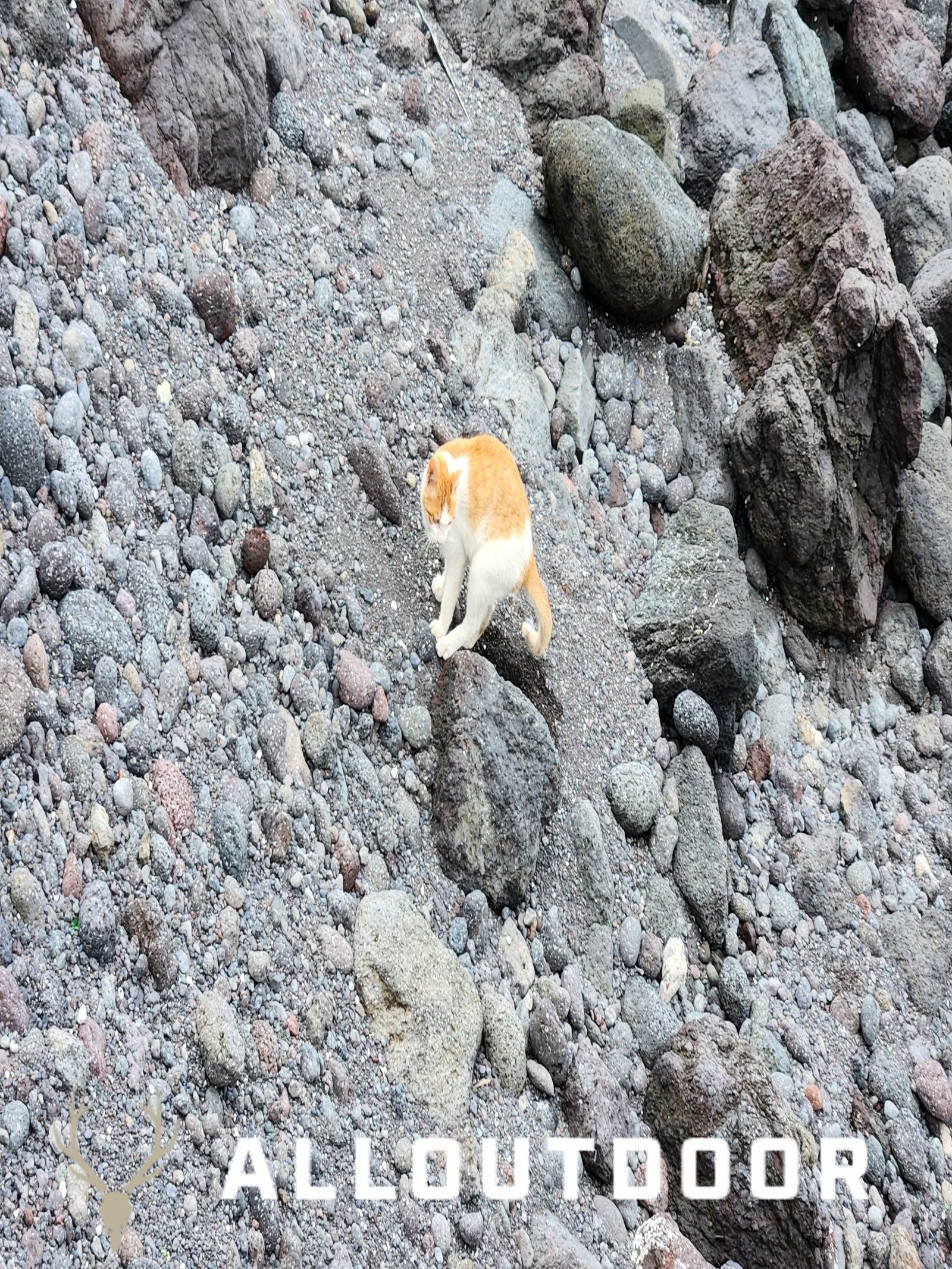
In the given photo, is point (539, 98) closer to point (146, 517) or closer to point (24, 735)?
point (146, 517)

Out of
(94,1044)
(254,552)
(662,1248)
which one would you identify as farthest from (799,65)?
(94,1044)

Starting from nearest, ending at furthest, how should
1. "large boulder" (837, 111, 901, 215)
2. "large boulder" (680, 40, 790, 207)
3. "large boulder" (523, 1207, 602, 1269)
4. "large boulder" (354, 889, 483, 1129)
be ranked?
"large boulder" (523, 1207, 602, 1269), "large boulder" (354, 889, 483, 1129), "large boulder" (680, 40, 790, 207), "large boulder" (837, 111, 901, 215)

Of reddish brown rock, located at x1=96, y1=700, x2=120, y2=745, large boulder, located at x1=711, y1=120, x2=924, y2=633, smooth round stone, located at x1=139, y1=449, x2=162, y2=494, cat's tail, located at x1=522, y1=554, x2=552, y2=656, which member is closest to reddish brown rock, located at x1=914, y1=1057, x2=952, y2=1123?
large boulder, located at x1=711, y1=120, x2=924, y2=633

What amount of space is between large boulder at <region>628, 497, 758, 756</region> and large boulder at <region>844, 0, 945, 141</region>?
230 inches

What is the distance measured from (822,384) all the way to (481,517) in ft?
11.2

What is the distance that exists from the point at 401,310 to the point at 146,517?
219 cm

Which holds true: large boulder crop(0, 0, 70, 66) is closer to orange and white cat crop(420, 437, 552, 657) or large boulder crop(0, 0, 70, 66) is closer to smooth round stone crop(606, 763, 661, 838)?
orange and white cat crop(420, 437, 552, 657)

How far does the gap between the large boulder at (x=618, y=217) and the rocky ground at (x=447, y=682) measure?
0.03 meters

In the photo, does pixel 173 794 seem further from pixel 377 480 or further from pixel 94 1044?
pixel 377 480

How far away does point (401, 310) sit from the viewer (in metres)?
6.12

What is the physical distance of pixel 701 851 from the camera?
5898mm

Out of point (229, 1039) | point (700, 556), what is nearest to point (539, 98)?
point (700, 556)

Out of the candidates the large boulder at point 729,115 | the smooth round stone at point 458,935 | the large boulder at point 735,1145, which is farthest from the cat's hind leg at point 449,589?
the large boulder at point 729,115

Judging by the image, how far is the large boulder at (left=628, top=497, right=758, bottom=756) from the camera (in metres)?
6.27
